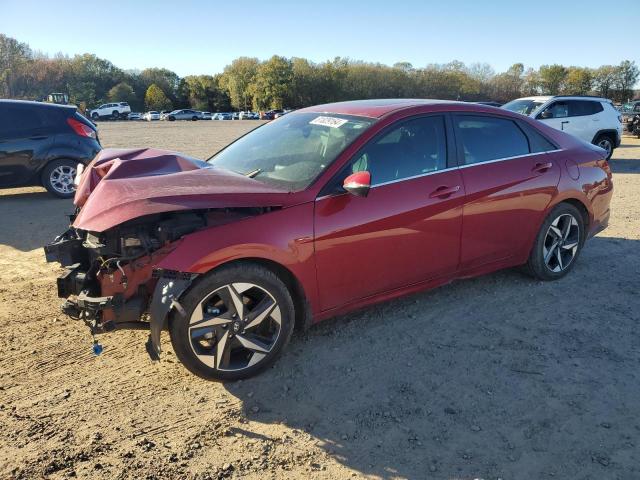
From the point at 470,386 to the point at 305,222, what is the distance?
1.49 meters

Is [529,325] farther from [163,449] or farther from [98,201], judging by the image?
[98,201]

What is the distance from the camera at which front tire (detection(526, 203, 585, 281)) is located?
4668 millimetres

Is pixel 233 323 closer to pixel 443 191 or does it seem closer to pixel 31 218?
pixel 443 191

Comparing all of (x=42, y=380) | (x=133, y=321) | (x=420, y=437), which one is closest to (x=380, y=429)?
(x=420, y=437)

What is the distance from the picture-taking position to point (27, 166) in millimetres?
8320

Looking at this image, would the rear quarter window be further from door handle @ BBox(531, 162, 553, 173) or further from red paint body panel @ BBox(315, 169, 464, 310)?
red paint body panel @ BBox(315, 169, 464, 310)

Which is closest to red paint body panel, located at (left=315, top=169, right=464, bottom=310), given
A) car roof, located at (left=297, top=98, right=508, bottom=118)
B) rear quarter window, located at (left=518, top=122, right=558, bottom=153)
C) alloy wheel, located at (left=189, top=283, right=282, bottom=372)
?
alloy wheel, located at (left=189, top=283, right=282, bottom=372)

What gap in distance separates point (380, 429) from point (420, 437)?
0.22 metres

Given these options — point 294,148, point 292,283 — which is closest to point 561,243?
point 294,148

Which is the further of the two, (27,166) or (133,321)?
(27,166)

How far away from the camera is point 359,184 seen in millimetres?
3203

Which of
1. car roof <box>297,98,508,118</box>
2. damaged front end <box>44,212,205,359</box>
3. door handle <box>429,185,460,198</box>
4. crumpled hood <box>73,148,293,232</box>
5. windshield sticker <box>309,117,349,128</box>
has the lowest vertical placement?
damaged front end <box>44,212,205,359</box>

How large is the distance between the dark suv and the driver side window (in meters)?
6.85

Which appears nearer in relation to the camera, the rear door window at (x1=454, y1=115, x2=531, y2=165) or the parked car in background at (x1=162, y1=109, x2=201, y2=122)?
the rear door window at (x1=454, y1=115, x2=531, y2=165)
